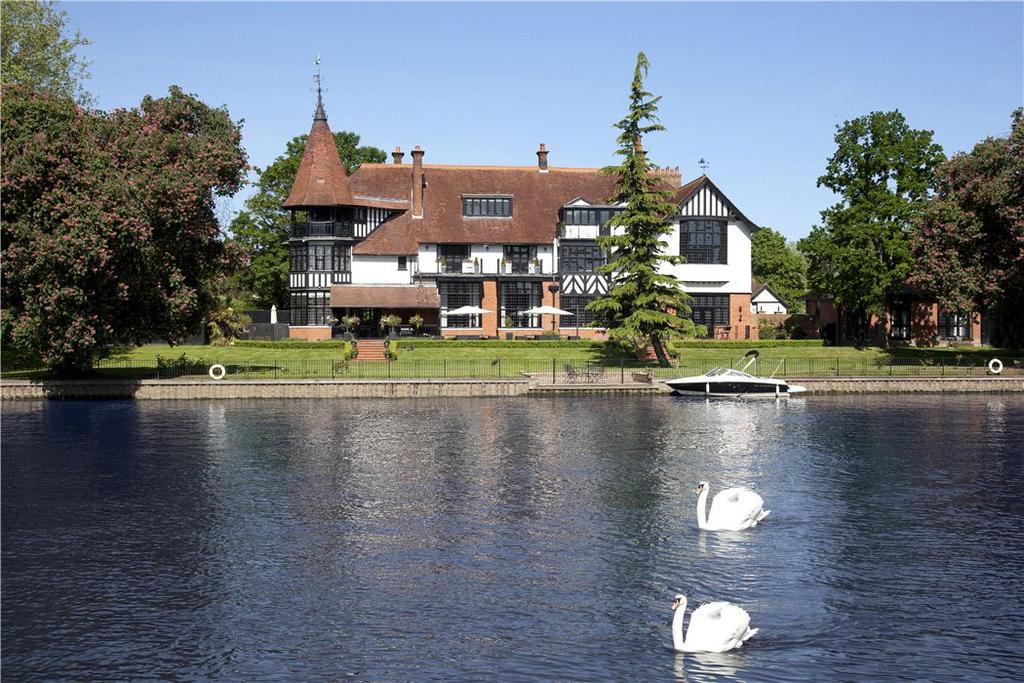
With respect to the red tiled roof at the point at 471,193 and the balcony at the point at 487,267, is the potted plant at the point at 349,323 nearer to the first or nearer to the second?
the red tiled roof at the point at 471,193

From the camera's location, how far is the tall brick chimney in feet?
281

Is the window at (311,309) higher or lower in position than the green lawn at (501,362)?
higher

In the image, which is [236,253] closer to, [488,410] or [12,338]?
[12,338]

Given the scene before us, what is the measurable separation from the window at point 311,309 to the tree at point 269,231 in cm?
1292

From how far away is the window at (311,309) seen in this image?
81500 millimetres

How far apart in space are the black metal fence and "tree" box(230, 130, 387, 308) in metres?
26.1

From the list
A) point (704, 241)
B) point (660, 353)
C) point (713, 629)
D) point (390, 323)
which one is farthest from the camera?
point (704, 241)

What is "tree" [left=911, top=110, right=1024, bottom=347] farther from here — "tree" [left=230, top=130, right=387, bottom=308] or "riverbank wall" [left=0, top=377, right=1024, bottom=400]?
"tree" [left=230, top=130, right=387, bottom=308]

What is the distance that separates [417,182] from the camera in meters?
86.6

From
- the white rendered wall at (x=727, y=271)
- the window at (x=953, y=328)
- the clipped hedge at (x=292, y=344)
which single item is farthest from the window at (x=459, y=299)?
the window at (x=953, y=328)

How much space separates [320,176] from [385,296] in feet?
35.7

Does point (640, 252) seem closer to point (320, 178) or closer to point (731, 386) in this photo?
point (731, 386)

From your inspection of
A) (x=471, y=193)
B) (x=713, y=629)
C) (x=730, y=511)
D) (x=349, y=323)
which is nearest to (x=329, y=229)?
(x=349, y=323)

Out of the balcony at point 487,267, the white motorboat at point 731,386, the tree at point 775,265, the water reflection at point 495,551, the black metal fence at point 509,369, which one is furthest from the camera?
the tree at point 775,265
